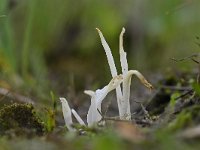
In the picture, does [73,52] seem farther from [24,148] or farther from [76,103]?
[24,148]

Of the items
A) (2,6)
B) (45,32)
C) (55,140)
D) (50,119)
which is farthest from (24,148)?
(45,32)

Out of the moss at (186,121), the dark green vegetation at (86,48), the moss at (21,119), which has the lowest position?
the moss at (186,121)

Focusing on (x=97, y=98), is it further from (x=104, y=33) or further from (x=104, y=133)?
(x=104, y=33)

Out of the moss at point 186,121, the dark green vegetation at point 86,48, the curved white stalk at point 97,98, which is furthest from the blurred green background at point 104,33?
the moss at point 186,121

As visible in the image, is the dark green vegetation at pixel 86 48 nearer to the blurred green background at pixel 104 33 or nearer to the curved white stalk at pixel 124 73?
the blurred green background at pixel 104 33

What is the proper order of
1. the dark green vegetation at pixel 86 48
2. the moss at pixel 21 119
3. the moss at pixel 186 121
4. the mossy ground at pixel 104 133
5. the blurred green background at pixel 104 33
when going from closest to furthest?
the mossy ground at pixel 104 133 < the moss at pixel 186 121 < the moss at pixel 21 119 < the dark green vegetation at pixel 86 48 < the blurred green background at pixel 104 33

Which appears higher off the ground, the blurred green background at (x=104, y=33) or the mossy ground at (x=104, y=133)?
the blurred green background at (x=104, y=33)

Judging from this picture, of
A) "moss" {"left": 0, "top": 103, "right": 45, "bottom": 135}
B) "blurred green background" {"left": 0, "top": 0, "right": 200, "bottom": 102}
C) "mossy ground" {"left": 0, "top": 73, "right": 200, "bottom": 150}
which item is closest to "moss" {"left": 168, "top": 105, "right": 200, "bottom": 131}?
"mossy ground" {"left": 0, "top": 73, "right": 200, "bottom": 150}

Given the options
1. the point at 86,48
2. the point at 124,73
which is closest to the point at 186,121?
the point at 124,73
